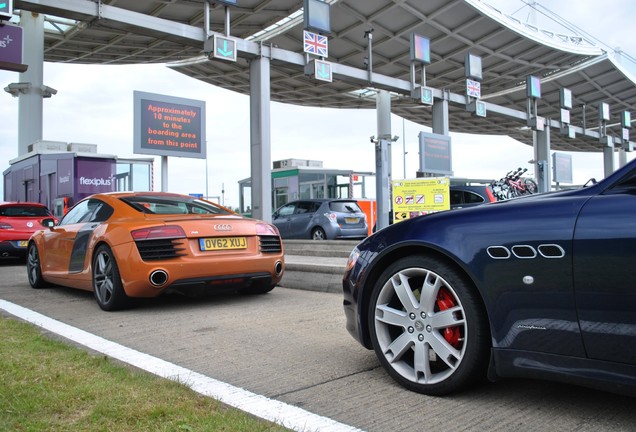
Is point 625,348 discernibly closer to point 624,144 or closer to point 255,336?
point 255,336

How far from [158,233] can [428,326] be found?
10.3ft

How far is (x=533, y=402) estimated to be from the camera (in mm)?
2658

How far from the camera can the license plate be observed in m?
5.28

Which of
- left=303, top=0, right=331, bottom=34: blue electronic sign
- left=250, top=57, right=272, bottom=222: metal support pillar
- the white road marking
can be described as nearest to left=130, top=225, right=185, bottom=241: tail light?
the white road marking

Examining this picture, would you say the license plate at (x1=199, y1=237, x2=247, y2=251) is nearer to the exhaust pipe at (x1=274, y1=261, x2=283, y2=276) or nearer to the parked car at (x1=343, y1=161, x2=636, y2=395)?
the exhaust pipe at (x1=274, y1=261, x2=283, y2=276)

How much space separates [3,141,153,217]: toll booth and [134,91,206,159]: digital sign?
3815mm

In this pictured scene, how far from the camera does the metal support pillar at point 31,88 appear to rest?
85.7 ft

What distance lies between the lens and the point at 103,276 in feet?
17.9

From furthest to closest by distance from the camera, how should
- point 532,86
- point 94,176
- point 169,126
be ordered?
point 532,86, point 94,176, point 169,126

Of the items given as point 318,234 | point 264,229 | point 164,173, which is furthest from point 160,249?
point 318,234

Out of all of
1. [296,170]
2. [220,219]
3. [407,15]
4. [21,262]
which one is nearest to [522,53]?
[407,15]

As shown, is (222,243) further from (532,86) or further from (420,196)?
(532,86)

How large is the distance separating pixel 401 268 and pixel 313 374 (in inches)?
33.9

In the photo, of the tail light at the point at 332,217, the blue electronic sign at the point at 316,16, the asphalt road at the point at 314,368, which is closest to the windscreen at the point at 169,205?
the asphalt road at the point at 314,368
